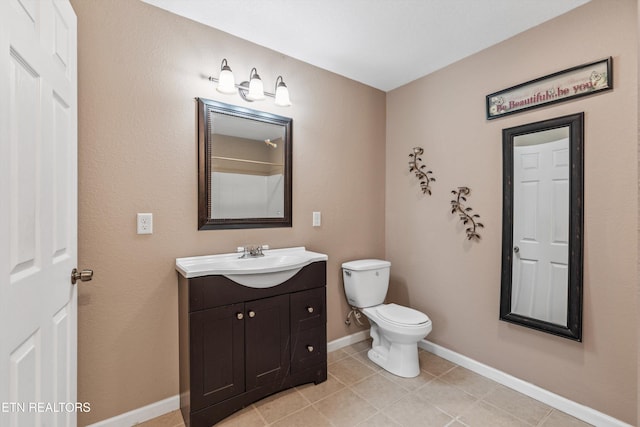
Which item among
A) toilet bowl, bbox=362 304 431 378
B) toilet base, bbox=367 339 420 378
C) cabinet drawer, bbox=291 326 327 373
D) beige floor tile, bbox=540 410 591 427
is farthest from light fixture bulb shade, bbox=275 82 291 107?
beige floor tile, bbox=540 410 591 427

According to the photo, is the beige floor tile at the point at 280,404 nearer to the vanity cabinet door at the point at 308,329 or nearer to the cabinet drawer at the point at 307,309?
the vanity cabinet door at the point at 308,329

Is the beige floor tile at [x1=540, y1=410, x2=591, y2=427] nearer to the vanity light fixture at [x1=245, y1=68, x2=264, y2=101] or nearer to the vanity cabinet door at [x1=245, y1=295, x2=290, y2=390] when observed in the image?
the vanity cabinet door at [x1=245, y1=295, x2=290, y2=390]

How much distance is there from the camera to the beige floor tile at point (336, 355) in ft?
7.98

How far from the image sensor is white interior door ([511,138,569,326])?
5.94 feet

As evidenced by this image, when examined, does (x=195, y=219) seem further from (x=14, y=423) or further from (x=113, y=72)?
(x=14, y=423)

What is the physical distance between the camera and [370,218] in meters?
2.87

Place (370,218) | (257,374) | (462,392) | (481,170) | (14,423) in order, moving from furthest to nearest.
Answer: (370,218), (481,170), (462,392), (257,374), (14,423)

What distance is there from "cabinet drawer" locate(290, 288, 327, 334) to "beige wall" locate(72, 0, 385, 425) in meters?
0.47

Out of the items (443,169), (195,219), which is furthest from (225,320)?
(443,169)

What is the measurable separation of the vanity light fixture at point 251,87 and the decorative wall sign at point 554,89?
4.99ft

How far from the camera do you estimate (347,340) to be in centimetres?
267

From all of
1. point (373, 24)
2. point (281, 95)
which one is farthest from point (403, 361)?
point (373, 24)

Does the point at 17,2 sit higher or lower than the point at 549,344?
higher

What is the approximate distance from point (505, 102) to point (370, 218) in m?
1.41
